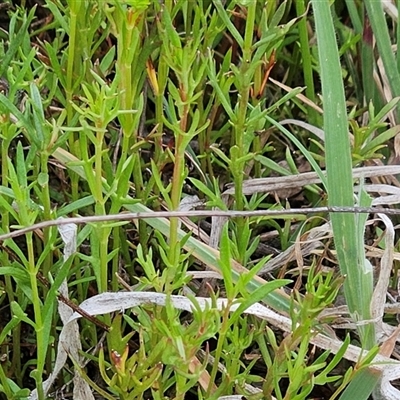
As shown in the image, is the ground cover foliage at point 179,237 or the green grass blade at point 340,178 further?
the green grass blade at point 340,178

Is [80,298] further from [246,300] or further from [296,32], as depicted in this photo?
[296,32]

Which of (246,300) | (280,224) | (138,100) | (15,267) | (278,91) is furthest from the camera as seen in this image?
(278,91)

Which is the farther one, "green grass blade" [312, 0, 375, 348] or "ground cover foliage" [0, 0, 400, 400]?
"green grass blade" [312, 0, 375, 348]

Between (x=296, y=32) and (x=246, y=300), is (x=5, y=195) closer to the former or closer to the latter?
(x=246, y=300)

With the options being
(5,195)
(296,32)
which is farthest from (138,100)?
(296,32)

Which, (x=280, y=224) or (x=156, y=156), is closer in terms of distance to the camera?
(x=156, y=156)

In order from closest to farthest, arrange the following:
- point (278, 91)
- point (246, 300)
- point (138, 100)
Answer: point (246, 300)
point (138, 100)
point (278, 91)

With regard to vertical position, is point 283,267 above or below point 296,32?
below

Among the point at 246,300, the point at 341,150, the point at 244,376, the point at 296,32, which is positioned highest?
the point at 296,32
